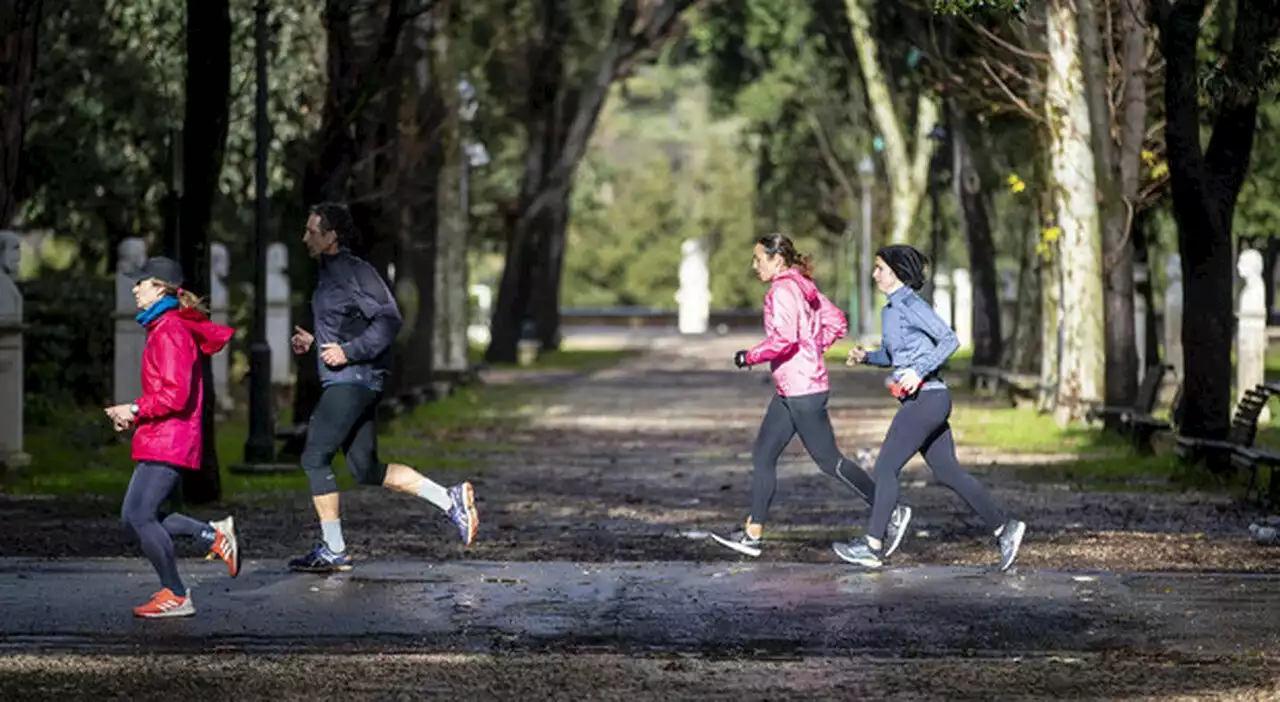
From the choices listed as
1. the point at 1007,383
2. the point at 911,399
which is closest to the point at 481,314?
the point at 1007,383

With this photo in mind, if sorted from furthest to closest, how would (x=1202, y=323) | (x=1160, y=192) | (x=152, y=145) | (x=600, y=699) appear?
(x=152, y=145) < (x=1160, y=192) < (x=1202, y=323) < (x=600, y=699)

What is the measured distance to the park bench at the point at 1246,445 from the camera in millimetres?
21125

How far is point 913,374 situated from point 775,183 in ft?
211

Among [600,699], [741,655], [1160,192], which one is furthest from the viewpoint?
[1160,192]

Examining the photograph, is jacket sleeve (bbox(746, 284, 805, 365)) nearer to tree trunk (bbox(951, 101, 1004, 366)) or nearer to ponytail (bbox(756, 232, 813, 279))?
ponytail (bbox(756, 232, 813, 279))

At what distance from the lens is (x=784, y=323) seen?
1642 cm

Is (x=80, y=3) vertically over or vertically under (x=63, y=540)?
over

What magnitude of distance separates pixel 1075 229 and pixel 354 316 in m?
19.4

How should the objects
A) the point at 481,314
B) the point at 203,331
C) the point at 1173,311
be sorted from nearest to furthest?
the point at 203,331 → the point at 1173,311 → the point at 481,314

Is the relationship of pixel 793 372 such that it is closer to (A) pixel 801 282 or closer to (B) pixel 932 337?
(A) pixel 801 282

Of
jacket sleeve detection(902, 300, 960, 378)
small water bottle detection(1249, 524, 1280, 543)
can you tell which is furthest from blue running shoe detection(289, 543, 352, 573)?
small water bottle detection(1249, 524, 1280, 543)

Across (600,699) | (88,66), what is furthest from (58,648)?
(88,66)

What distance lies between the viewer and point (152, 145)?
4066 cm

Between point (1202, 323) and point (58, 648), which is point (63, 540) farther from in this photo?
point (1202, 323)
